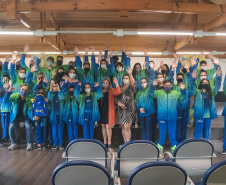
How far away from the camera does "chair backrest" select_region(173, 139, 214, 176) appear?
110 inches

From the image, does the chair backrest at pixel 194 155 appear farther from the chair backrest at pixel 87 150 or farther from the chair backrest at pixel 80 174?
the chair backrest at pixel 80 174

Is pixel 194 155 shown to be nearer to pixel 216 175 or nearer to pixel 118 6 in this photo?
pixel 216 175

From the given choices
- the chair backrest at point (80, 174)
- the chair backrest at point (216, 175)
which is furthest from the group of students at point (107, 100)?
the chair backrest at point (80, 174)

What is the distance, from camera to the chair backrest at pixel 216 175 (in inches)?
75.3

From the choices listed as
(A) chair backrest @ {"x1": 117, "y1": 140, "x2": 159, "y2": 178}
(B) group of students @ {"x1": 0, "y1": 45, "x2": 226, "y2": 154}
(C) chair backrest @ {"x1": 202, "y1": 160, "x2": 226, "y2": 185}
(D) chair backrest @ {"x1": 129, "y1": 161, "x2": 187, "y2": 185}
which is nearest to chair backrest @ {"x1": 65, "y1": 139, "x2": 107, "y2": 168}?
(A) chair backrest @ {"x1": 117, "y1": 140, "x2": 159, "y2": 178}

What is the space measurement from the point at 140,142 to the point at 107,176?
Answer: 90cm

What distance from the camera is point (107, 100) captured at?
5.29 metres

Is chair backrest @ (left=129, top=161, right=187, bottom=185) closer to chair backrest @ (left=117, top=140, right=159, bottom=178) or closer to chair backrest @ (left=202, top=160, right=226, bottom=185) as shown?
chair backrest @ (left=202, top=160, right=226, bottom=185)

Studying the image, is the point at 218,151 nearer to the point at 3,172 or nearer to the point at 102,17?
the point at 3,172

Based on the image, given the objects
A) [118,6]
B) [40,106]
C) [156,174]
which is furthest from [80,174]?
[118,6]

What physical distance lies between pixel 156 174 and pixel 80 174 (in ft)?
1.97

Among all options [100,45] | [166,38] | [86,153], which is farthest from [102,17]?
[86,153]

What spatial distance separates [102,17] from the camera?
383 inches

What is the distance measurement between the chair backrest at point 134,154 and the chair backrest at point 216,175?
84 cm
